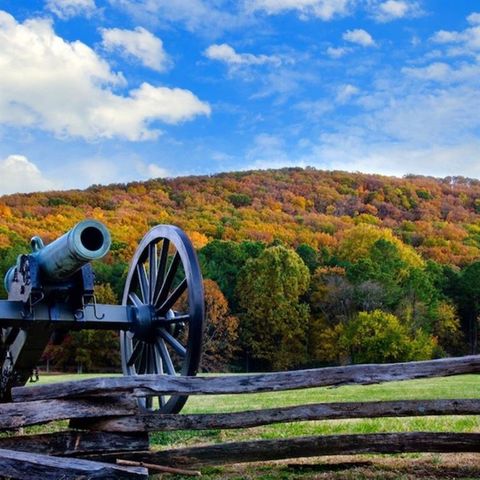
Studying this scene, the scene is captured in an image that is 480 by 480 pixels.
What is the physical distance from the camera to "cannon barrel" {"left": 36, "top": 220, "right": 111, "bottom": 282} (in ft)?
22.2

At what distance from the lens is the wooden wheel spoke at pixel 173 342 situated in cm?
794

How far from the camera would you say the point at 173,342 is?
27.0ft

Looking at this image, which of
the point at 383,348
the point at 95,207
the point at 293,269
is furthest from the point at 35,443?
the point at 95,207

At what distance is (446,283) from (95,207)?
3436cm

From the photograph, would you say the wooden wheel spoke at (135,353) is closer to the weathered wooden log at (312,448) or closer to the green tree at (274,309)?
the weathered wooden log at (312,448)

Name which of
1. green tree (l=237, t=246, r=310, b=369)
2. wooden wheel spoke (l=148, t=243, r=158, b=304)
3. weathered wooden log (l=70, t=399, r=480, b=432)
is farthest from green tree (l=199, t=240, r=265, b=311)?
weathered wooden log (l=70, t=399, r=480, b=432)

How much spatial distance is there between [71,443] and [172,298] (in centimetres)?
313

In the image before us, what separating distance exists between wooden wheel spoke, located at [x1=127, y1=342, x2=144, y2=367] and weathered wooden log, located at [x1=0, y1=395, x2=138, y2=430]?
3571mm

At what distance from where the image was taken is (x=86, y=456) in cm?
551

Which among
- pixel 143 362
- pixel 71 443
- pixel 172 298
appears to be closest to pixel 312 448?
pixel 71 443

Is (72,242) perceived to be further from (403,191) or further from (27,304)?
(403,191)

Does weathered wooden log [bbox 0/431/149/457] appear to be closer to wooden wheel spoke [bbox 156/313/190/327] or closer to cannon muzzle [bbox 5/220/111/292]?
cannon muzzle [bbox 5/220/111/292]

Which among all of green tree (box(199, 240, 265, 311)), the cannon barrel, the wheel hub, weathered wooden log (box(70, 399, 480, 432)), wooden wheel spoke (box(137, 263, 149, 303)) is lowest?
weathered wooden log (box(70, 399, 480, 432))

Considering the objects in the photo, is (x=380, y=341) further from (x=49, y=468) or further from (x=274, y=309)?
(x=49, y=468)
